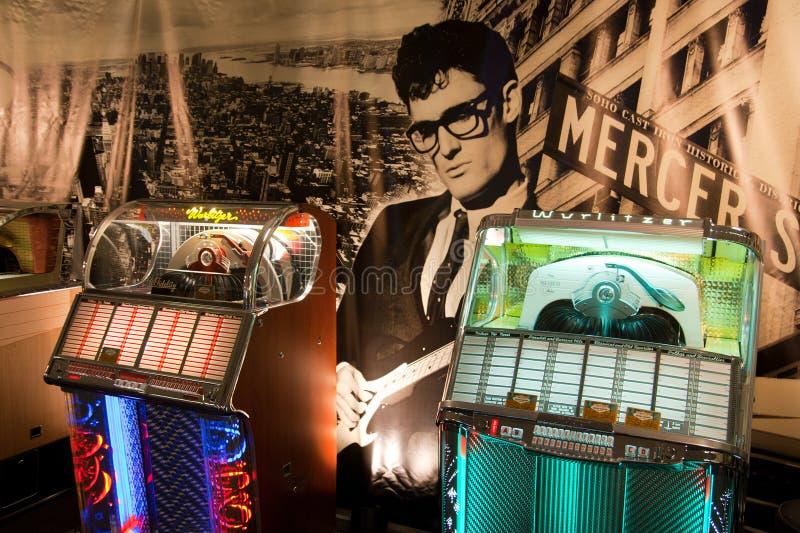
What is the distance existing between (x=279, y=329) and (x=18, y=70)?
3.01m

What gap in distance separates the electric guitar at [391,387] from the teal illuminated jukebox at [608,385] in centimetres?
90

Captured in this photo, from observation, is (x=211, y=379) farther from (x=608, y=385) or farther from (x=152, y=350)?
(x=608, y=385)

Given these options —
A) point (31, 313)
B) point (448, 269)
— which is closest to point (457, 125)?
point (448, 269)

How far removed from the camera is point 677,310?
220cm

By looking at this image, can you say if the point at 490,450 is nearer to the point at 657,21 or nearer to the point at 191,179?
the point at 657,21

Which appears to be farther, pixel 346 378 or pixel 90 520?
pixel 346 378

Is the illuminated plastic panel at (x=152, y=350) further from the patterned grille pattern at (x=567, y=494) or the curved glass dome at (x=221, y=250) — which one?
the patterned grille pattern at (x=567, y=494)

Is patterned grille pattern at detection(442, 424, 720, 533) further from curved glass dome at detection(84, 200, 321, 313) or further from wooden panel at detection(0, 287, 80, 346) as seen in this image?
wooden panel at detection(0, 287, 80, 346)

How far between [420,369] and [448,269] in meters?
0.55

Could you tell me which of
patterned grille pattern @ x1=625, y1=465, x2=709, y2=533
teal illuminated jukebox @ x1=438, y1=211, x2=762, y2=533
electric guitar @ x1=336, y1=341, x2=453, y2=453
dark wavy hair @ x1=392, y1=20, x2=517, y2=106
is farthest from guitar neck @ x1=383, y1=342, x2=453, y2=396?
patterned grille pattern @ x1=625, y1=465, x2=709, y2=533

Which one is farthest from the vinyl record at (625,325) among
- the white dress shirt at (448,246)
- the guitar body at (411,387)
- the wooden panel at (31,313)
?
the wooden panel at (31,313)

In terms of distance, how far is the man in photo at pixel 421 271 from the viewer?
10.1ft

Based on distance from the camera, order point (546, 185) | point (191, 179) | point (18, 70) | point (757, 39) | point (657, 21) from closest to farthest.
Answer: point (757, 39)
point (657, 21)
point (546, 185)
point (191, 179)
point (18, 70)

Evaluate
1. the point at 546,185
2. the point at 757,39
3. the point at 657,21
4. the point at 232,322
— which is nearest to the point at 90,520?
the point at 232,322
